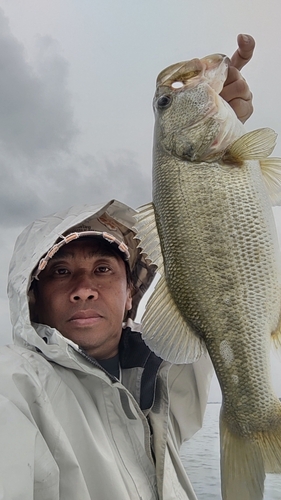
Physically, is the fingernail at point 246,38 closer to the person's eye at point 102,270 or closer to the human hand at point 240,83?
the human hand at point 240,83

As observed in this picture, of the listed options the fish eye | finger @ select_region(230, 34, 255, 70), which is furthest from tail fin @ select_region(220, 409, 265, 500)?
finger @ select_region(230, 34, 255, 70)

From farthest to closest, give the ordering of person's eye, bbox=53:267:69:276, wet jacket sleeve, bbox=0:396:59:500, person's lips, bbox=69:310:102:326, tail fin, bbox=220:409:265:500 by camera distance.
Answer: person's eye, bbox=53:267:69:276 < person's lips, bbox=69:310:102:326 < tail fin, bbox=220:409:265:500 < wet jacket sleeve, bbox=0:396:59:500

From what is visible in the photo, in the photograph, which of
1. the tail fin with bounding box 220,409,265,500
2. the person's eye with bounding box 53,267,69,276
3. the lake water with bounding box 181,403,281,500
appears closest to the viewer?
the tail fin with bounding box 220,409,265,500

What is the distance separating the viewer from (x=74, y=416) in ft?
5.61

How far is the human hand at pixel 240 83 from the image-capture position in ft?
6.17

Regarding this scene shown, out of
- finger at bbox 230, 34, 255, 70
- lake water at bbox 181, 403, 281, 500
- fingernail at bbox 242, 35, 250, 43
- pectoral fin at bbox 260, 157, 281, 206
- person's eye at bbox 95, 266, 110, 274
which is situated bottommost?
lake water at bbox 181, 403, 281, 500

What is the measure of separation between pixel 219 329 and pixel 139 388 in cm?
84

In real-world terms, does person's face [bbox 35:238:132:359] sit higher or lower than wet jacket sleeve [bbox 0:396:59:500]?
higher

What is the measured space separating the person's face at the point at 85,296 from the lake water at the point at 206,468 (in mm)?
1788

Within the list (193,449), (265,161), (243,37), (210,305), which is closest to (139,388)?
(210,305)

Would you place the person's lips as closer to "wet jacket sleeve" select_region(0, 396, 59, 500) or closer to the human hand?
"wet jacket sleeve" select_region(0, 396, 59, 500)

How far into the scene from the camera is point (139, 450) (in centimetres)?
185

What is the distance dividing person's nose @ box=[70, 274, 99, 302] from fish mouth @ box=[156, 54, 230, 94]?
3.33 ft

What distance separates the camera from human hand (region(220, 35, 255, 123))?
74.1 inches
